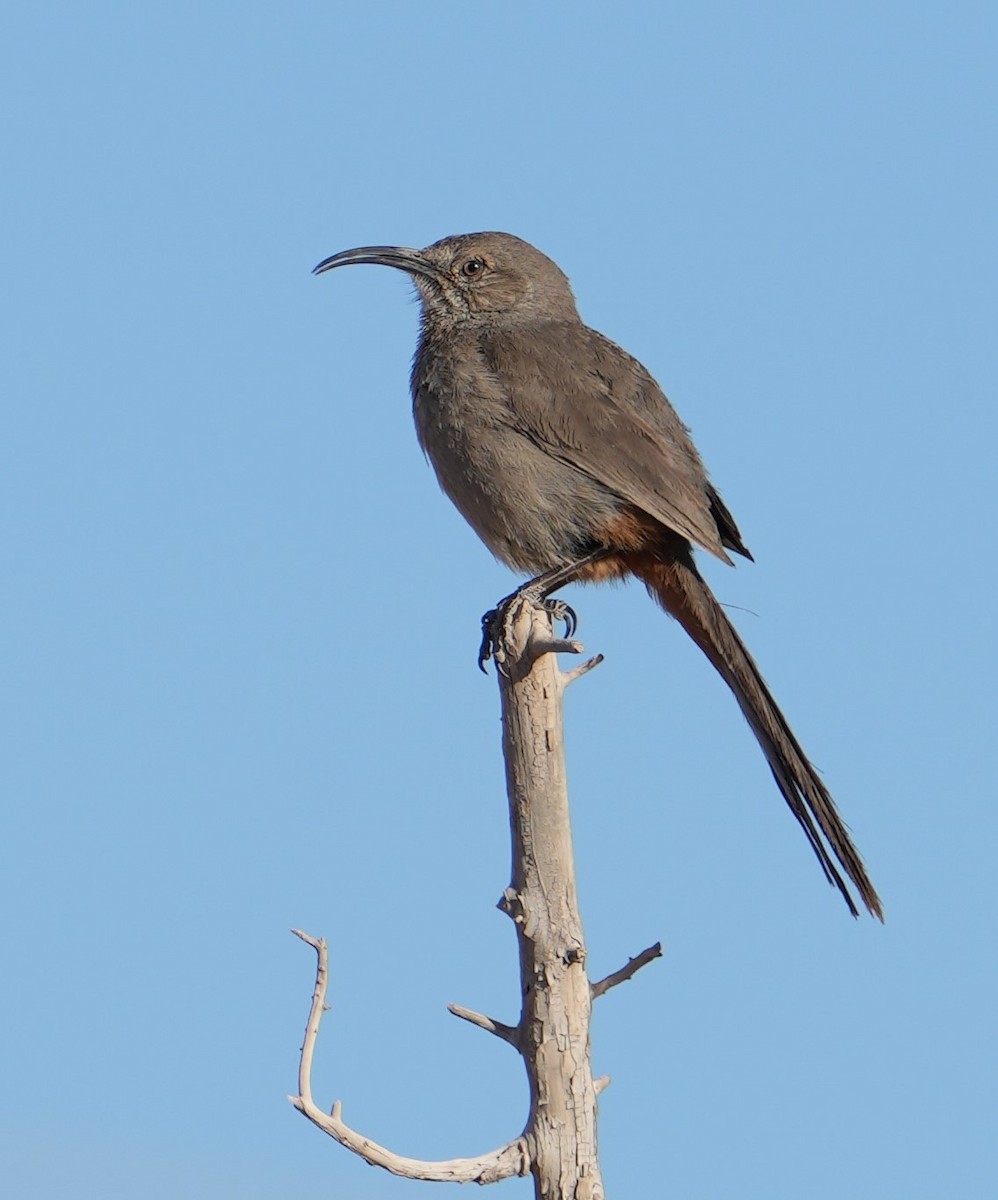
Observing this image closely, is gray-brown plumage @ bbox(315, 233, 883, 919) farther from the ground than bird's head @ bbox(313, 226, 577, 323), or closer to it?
closer to it

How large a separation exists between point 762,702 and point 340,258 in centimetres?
276

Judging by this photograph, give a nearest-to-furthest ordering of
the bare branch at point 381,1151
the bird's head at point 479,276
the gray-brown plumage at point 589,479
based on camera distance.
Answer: the bare branch at point 381,1151
the gray-brown plumage at point 589,479
the bird's head at point 479,276

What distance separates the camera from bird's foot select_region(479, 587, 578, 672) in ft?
18.4

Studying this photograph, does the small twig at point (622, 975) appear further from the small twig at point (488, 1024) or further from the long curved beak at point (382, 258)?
the long curved beak at point (382, 258)

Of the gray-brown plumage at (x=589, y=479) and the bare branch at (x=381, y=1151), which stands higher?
the gray-brown plumage at (x=589, y=479)

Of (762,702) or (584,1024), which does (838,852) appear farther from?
(584,1024)

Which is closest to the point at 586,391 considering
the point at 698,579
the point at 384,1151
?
the point at 698,579

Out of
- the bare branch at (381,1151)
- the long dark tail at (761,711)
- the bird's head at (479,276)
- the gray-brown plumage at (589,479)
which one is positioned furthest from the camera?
the bird's head at (479,276)

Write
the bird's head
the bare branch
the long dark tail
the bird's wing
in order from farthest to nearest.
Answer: the bird's head < the bird's wing < the long dark tail < the bare branch

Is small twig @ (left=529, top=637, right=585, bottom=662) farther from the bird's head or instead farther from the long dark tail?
the bird's head

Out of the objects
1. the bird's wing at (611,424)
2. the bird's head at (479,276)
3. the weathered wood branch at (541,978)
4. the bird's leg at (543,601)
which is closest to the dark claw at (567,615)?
the bird's leg at (543,601)

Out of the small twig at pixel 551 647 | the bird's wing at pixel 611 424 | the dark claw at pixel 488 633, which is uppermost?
the bird's wing at pixel 611 424

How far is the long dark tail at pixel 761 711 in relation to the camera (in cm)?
559

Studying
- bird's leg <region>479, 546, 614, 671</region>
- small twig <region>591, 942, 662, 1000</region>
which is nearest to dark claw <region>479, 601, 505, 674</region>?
bird's leg <region>479, 546, 614, 671</region>
